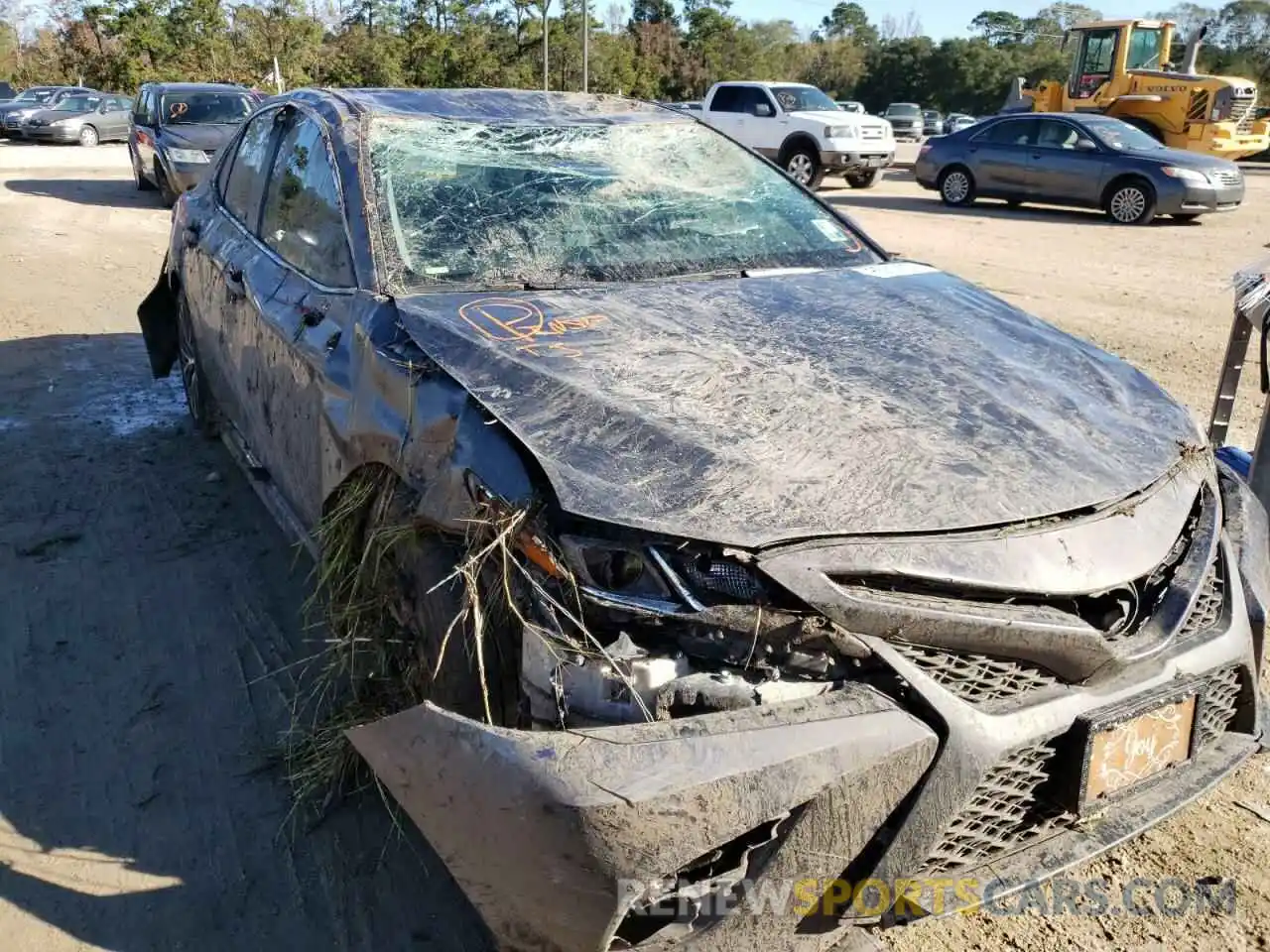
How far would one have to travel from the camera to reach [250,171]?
4.53m

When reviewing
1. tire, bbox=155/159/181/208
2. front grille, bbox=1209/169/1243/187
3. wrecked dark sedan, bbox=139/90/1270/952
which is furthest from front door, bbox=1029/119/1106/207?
wrecked dark sedan, bbox=139/90/1270/952

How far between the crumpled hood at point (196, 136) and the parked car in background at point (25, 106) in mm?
14828

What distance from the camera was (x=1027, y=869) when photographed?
6.97 feet

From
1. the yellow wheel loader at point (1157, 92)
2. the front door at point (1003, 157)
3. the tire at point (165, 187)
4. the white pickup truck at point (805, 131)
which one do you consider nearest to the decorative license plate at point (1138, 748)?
the tire at point (165, 187)

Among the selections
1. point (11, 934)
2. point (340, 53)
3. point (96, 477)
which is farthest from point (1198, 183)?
point (340, 53)

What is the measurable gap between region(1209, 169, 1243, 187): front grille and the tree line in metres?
16.8

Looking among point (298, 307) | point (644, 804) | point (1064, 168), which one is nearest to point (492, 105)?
point (298, 307)

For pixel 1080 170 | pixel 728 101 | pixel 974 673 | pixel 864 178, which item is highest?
pixel 728 101

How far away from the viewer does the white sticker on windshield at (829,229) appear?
3924 mm

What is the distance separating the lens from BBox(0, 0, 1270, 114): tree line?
123 feet

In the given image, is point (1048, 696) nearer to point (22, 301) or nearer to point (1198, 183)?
point (22, 301)

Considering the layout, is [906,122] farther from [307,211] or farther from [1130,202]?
[307,211]

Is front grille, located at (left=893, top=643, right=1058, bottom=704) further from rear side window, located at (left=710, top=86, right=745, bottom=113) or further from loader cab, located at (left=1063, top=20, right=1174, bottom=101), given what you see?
loader cab, located at (left=1063, top=20, right=1174, bottom=101)

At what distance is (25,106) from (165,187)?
15608 mm
